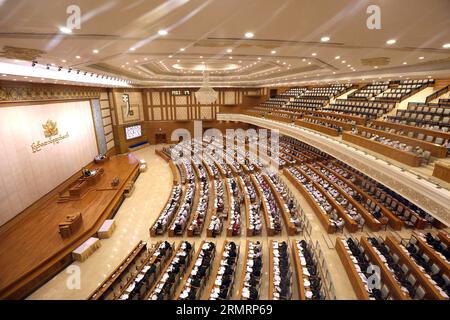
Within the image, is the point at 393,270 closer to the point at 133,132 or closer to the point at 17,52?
the point at 17,52

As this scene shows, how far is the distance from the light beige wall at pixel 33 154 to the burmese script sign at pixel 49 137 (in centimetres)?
13

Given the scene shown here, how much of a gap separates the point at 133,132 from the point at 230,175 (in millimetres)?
10709

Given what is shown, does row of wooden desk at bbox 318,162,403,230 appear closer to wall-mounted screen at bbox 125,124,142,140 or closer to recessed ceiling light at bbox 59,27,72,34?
recessed ceiling light at bbox 59,27,72,34

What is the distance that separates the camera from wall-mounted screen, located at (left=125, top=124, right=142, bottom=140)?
18.7 meters

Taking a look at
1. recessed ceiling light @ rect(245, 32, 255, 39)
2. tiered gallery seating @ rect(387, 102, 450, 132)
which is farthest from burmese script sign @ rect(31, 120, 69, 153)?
tiered gallery seating @ rect(387, 102, 450, 132)

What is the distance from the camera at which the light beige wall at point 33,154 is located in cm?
789

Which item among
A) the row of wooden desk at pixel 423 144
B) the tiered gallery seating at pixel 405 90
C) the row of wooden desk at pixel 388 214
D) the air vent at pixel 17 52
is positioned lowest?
the row of wooden desk at pixel 388 214

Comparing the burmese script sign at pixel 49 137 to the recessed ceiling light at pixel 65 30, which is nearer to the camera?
the recessed ceiling light at pixel 65 30

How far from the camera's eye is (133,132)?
19531 millimetres

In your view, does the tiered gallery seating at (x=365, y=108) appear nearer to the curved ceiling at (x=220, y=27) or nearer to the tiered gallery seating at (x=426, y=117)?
the tiered gallery seating at (x=426, y=117)

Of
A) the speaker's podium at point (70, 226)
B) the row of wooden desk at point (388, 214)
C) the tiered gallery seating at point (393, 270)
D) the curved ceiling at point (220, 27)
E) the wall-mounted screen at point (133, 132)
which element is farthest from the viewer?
the wall-mounted screen at point (133, 132)

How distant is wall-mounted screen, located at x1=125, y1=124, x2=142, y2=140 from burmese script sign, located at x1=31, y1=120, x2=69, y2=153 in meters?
7.56

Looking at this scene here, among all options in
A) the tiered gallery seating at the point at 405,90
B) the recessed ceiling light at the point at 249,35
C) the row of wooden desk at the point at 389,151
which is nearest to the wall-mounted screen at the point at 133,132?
the row of wooden desk at the point at 389,151

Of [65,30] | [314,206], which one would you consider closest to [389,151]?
[314,206]
